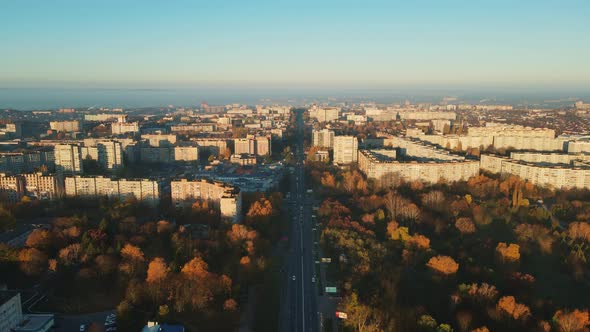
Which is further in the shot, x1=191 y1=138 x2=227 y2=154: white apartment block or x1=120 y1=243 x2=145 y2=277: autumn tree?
x1=191 y1=138 x2=227 y2=154: white apartment block

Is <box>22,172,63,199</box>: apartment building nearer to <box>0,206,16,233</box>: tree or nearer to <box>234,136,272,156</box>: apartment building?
<box>0,206,16,233</box>: tree

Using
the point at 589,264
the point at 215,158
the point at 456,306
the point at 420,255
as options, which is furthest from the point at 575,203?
the point at 215,158

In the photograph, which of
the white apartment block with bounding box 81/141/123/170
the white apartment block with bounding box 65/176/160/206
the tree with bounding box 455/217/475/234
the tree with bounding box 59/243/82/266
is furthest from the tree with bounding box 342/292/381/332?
the white apartment block with bounding box 81/141/123/170

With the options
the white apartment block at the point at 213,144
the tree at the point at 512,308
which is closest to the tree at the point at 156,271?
the tree at the point at 512,308

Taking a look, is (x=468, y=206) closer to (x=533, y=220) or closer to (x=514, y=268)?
(x=533, y=220)

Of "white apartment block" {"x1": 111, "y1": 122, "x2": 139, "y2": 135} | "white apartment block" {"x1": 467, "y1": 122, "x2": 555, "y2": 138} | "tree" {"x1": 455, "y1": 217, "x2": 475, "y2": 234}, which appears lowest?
"tree" {"x1": 455, "y1": 217, "x2": 475, "y2": 234}

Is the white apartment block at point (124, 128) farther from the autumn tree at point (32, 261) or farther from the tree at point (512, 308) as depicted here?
the tree at point (512, 308)

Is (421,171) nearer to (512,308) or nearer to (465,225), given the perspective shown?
(465,225)
